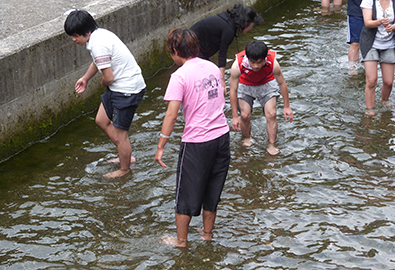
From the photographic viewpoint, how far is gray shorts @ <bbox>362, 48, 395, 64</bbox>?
7.32 meters

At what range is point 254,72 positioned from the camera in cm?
652

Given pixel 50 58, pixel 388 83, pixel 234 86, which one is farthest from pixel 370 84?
pixel 50 58

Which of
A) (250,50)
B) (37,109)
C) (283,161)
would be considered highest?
(250,50)

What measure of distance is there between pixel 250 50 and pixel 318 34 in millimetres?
5738

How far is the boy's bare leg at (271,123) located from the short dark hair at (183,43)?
2.56 meters

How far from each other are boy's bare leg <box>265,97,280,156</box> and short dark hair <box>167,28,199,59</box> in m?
2.56

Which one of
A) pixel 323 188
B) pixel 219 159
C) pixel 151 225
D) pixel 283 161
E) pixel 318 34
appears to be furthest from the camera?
pixel 318 34

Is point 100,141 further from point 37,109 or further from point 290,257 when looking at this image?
point 290,257

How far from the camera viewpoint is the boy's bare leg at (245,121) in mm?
6848

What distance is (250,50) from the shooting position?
5957mm

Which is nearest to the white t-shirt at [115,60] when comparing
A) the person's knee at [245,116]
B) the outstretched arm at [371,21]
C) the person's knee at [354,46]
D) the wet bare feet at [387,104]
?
the person's knee at [245,116]

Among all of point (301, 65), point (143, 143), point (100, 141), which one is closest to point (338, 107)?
point (301, 65)

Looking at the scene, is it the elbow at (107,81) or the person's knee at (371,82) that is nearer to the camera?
the elbow at (107,81)

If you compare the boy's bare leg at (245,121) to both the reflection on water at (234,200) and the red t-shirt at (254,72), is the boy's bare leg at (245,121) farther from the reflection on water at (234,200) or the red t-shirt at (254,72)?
the red t-shirt at (254,72)
